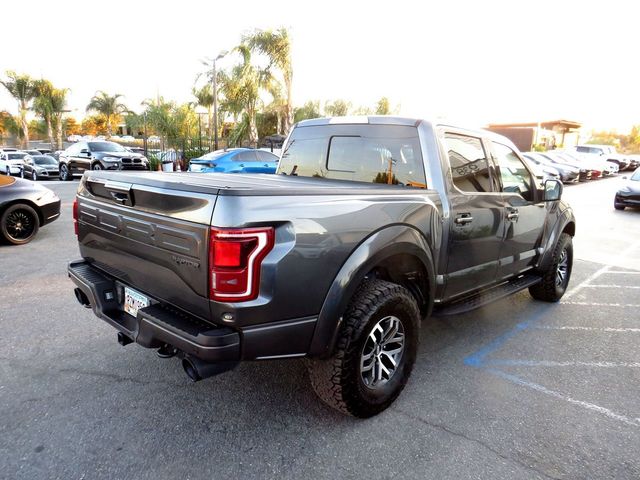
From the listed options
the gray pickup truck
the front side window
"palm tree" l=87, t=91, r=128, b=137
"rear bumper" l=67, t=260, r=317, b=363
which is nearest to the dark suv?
the gray pickup truck

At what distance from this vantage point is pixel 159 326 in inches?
86.2

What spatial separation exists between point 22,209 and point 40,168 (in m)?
17.7

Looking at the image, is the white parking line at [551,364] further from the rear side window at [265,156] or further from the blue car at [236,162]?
the rear side window at [265,156]

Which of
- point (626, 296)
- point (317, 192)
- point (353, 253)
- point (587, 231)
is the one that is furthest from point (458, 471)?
point (587, 231)

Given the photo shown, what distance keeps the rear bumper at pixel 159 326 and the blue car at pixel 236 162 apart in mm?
12082

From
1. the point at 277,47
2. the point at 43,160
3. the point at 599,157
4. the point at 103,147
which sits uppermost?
the point at 277,47

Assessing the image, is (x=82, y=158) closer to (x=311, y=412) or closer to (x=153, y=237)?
(x=153, y=237)

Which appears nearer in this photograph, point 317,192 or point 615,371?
point 317,192

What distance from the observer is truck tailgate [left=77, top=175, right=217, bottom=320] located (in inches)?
81.3

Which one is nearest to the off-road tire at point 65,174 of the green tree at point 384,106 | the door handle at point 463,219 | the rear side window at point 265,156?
the rear side window at point 265,156

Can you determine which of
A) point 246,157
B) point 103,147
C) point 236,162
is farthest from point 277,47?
point 236,162

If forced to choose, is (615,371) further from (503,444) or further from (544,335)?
(503,444)

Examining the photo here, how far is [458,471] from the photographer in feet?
7.47

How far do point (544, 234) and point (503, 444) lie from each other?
8.47ft
